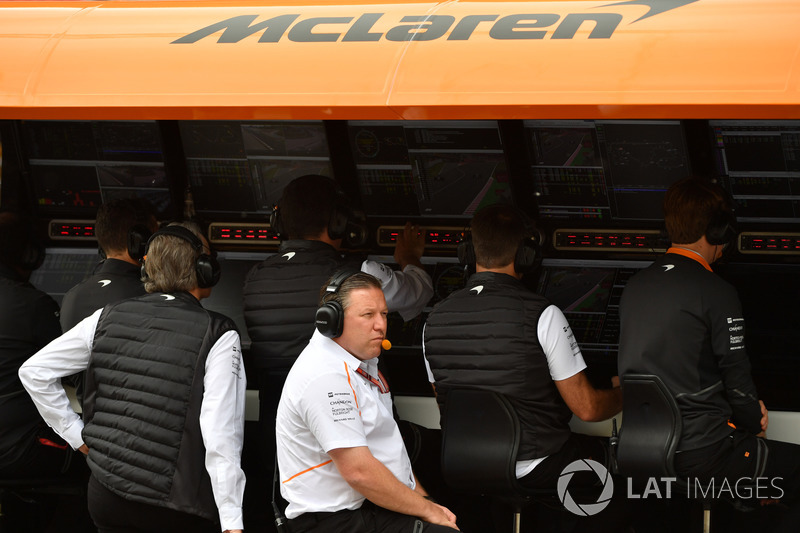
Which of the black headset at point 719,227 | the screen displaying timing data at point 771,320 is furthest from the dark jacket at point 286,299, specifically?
the screen displaying timing data at point 771,320

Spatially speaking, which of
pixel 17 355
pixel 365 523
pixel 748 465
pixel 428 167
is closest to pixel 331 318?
pixel 365 523

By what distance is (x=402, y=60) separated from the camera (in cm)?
277

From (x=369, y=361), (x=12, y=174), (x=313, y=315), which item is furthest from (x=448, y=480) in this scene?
(x=12, y=174)

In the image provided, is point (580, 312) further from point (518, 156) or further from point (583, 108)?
point (583, 108)

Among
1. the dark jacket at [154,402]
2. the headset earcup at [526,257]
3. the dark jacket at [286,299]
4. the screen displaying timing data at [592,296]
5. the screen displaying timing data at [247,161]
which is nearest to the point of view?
the dark jacket at [154,402]

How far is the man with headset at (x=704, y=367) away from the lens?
263cm

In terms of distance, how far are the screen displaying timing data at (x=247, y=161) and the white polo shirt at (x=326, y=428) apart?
1718 mm

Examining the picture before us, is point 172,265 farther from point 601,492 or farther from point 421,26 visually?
point 601,492

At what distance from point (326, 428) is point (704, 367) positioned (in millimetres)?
1112

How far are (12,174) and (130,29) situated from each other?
1.65 m

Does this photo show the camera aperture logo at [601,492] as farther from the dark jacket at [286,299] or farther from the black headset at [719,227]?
the dark jacket at [286,299]

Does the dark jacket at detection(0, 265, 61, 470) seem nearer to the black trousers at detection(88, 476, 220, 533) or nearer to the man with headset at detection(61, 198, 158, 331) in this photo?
the man with headset at detection(61, 198, 158, 331)

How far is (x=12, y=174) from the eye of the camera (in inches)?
175

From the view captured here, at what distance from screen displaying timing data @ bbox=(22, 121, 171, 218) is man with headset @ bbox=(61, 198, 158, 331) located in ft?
2.53
